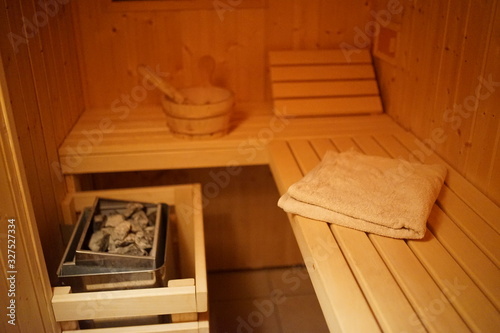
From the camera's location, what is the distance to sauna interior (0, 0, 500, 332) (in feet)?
4.41

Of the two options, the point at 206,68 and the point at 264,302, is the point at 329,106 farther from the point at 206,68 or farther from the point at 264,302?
the point at 264,302

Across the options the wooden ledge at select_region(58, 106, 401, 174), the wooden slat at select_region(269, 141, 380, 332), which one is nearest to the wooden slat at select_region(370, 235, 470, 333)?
the wooden slat at select_region(269, 141, 380, 332)

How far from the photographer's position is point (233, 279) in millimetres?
2541

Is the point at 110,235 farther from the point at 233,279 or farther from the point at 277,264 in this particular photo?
the point at 277,264

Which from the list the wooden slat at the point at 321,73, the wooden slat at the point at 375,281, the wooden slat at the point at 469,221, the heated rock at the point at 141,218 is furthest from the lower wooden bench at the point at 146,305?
the wooden slat at the point at 321,73

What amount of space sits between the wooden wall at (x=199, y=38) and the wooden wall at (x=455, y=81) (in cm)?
38

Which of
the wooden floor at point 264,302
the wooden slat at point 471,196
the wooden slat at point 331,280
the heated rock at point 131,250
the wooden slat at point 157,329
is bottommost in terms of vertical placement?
the wooden floor at point 264,302

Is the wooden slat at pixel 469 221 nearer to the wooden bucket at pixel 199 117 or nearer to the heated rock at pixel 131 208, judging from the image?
the wooden bucket at pixel 199 117

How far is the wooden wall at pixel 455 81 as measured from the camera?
4.51 ft

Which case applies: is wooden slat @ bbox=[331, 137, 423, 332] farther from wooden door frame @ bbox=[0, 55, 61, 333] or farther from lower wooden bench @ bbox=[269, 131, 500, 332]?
wooden door frame @ bbox=[0, 55, 61, 333]

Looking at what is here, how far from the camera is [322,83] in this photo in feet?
7.00

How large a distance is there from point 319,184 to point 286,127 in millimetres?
659

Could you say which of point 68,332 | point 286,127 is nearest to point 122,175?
point 286,127

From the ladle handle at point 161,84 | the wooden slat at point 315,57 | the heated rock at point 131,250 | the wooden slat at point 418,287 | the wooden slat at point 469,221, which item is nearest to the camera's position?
the wooden slat at point 418,287
